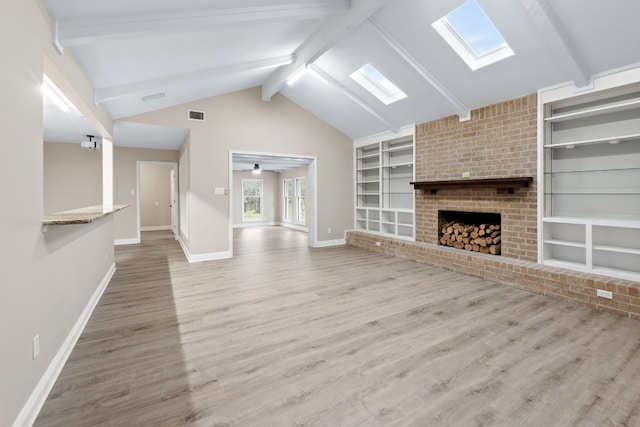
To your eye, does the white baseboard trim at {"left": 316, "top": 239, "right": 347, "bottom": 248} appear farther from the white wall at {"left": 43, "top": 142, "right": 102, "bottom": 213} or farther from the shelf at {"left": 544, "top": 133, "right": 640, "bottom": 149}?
the white wall at {"left": 43, "top": 142, "right": 102, "bottom": 213}

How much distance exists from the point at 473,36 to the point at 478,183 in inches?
74.4

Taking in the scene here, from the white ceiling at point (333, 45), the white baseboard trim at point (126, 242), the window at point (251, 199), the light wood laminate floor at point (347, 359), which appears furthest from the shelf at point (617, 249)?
the window at point (251, 199)

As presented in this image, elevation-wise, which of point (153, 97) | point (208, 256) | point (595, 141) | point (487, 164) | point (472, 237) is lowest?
point (208, 256)

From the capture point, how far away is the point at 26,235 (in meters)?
1.68

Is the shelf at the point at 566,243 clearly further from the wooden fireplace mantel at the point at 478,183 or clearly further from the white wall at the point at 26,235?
the white wall at the point at 26,235

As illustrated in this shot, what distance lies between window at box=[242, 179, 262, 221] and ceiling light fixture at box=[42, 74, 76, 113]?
7743 millimetres

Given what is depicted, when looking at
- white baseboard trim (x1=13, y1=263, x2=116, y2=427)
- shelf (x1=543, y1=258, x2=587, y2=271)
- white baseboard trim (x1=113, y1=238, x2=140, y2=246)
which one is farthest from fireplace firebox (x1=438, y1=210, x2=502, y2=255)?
white baseboard trim (x1=113, y1=238, x2=140, y2=246)

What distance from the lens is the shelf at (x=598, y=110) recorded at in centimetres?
322

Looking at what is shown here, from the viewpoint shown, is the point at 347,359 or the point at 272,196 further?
the point at 272,196

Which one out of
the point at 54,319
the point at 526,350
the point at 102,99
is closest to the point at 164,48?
the point at 102,99

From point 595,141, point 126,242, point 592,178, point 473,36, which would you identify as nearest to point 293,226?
point 126,242

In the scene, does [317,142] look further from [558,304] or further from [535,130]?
[558,304]

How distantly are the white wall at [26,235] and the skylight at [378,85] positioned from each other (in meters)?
4.00

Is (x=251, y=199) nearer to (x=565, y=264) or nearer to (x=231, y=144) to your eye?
(x=231, y=144)
